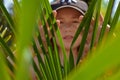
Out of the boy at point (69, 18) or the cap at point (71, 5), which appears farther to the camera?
the cap at point (71, 5)

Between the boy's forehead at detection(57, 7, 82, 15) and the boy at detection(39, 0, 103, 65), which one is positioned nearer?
the boy at detection(39, 0, 103, 65)

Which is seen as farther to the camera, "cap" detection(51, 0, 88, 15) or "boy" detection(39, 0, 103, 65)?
"cap" detection(51, 0, 88, 15)

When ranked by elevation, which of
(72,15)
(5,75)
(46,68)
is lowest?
(72,15)

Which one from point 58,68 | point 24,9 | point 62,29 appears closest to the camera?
point 24,9

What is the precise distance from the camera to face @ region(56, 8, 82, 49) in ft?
2.12

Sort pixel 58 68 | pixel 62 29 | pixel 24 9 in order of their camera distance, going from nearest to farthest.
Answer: pixel 24 9 → pixel 58 68 → pixel 62 29

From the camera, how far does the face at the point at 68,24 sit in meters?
0.65

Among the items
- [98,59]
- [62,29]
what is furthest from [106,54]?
[62,29]

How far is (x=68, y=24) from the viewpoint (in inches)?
27.5

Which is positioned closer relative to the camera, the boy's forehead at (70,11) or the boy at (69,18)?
the boy at (69,18)

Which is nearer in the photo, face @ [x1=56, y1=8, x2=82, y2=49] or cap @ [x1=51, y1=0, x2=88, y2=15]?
face @ [x1=56, y1=8, x2=82, y2=49]

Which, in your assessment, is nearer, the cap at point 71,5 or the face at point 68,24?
the face at point 68,24

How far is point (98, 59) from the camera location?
81mm

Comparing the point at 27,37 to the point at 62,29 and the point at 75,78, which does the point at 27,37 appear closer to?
the point at 75,78
